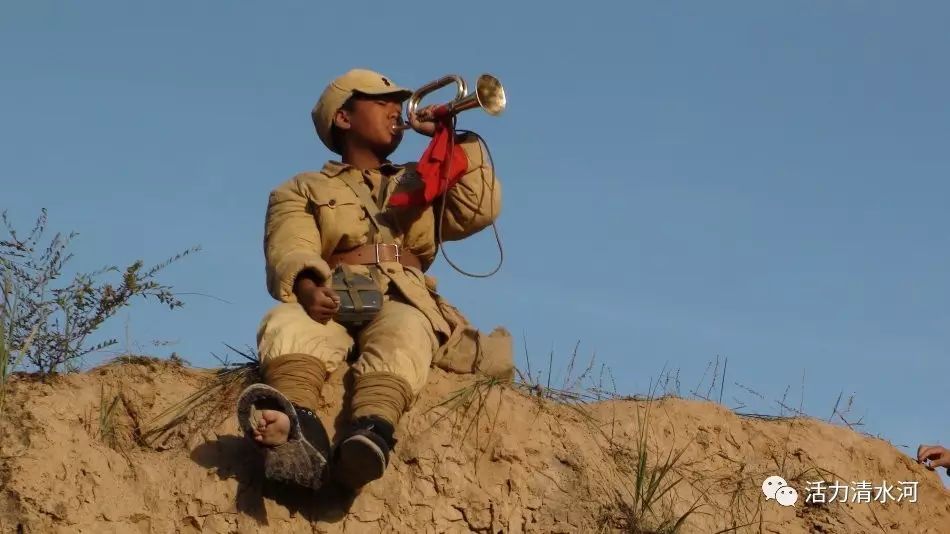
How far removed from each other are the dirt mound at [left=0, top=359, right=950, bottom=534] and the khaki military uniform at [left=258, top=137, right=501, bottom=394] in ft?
0.86

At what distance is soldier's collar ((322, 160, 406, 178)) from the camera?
758cm

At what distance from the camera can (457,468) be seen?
6.68 metres

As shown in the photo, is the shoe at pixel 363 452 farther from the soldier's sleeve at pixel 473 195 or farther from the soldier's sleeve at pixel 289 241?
the soldier's sleeve at pixel 473 195

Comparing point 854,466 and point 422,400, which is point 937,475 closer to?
point 854,466

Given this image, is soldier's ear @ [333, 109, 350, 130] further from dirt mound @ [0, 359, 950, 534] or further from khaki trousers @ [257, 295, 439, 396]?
dirt mound @ [0, 359, 950, 534]

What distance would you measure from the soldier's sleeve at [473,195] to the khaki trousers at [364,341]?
0.66 m

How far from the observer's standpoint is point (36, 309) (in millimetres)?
6977

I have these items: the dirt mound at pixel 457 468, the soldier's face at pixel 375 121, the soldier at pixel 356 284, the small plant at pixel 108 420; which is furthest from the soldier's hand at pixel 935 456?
the small plant at pixel 108 420

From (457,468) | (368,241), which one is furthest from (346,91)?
(457,468)

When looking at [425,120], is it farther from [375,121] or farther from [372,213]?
[372,213]

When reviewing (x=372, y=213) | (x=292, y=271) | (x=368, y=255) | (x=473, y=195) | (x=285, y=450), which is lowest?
(x=285, y=450)

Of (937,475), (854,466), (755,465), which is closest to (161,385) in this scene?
(755,465)

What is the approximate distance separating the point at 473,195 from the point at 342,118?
2.66 ft

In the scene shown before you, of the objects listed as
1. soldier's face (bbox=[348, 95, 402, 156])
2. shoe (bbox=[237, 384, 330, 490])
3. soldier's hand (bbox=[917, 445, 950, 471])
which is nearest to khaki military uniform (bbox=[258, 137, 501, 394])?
soldier's face (bbox=[348, 95, 402, 156])
